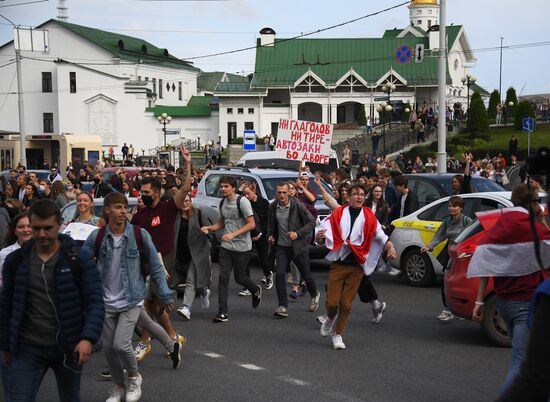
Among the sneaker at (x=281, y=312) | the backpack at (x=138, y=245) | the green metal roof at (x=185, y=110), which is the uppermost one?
the green metal roof at (x=185, y=110)

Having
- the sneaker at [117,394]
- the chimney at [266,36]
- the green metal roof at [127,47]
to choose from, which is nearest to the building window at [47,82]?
the green metal roof at [127,47]

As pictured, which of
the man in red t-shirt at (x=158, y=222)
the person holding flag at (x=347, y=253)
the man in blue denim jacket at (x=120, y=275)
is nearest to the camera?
the man in blue denim jacket at (x=120, y=275)

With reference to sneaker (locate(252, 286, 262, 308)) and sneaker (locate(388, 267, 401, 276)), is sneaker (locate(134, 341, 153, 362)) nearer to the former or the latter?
sneaker (locate(252, 286, 262, 308))

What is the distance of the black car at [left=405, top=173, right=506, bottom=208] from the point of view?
55.7 feet

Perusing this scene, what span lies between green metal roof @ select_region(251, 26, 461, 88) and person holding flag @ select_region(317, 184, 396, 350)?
81975 mm

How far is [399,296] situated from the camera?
46.0 feet

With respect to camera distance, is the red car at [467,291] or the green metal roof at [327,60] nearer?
the red car at [467,291]

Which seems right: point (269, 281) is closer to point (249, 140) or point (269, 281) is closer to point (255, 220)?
point (255, 220)

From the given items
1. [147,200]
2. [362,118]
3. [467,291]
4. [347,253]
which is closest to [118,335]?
[147,200]

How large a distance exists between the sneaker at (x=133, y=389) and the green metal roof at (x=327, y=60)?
278 feet

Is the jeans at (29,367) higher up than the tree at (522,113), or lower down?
lower down

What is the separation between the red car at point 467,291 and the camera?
9977mm

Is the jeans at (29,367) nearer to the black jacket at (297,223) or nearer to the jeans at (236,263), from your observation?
the jeans at (236,263)

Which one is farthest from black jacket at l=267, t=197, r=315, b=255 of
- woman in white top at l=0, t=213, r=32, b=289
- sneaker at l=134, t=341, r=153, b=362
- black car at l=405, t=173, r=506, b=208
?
woman in white top at l=0, t=213, r=32, b=289
